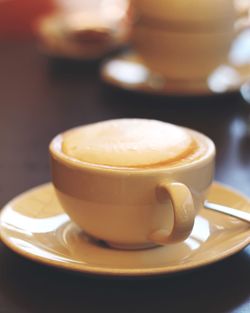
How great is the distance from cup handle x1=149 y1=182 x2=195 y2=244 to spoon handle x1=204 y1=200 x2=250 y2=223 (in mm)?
81

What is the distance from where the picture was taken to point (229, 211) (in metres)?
0.56

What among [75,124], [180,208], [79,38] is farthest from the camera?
[79,38]

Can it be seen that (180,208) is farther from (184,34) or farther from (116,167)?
Result: (184,34)

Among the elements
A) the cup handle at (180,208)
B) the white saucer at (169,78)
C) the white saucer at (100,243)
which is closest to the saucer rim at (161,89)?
the white saucer at (169,78)

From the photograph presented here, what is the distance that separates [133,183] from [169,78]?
0.52m

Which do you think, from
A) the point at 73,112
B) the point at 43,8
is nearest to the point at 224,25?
the point at 73,112

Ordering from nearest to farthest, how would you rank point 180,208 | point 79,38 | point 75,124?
point 180,208 < point 75,124 < point 79,38

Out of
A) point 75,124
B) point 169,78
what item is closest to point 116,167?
point 75,124

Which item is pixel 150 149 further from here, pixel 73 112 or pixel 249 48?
pixel 249 48

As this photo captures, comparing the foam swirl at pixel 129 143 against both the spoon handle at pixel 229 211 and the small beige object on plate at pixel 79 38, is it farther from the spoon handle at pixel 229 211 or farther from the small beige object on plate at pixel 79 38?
the small beige object on plate at pixel 79 38

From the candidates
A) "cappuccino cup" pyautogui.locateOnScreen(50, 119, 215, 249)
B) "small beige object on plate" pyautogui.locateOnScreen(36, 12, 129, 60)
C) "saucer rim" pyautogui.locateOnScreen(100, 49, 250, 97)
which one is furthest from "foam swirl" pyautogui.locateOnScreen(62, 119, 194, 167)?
"small beige object on plate" pyautogui.locateOnScreen(36, 12, 129, 60)

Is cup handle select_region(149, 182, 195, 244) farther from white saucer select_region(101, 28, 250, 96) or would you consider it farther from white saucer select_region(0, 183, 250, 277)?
white saucer select_region(101, 28, 250, 96)

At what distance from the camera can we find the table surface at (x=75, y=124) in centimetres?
46

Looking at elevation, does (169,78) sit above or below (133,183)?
below
